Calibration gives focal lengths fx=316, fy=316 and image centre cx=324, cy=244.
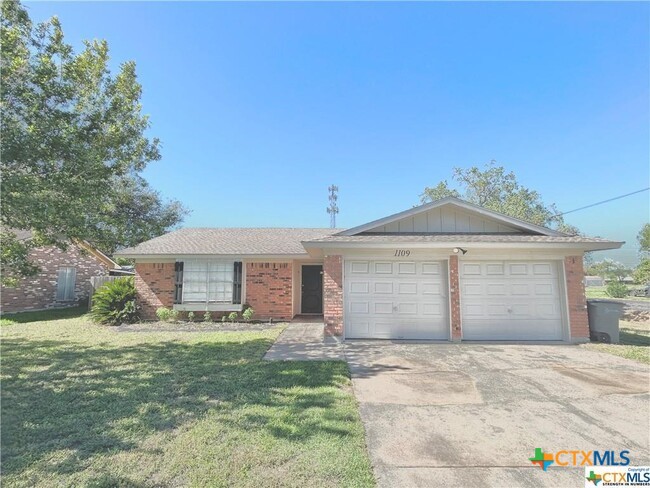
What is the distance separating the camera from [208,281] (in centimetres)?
1134

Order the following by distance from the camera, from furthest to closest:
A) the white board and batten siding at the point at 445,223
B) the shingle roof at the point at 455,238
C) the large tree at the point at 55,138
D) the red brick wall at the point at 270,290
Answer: the red brick wall at the point at 270,290, the white board and batten siding at the point at 445,223, the shingle roof at the point at 455,238, the large tree at the point at 55,138

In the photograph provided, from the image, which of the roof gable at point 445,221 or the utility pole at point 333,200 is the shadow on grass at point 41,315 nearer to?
the roof gable at point 445,221

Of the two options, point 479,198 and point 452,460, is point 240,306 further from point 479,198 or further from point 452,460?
point 479,198

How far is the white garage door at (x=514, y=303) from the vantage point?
26.8 ft

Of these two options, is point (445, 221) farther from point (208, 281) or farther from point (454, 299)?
point (208, 281)

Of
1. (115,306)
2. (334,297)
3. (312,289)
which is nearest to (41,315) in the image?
(115,306)

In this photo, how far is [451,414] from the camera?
396 centimetres

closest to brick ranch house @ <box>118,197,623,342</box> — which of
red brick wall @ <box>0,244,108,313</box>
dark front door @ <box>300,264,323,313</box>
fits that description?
dark front door @ <box>300,264,323,313</box>

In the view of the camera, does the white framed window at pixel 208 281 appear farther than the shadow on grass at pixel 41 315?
No

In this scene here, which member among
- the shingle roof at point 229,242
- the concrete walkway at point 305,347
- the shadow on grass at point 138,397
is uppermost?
the shingle roof at point 229,242

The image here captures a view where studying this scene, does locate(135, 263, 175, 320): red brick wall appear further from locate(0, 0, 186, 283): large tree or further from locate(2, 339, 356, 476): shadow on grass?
locate(2, 339, 356, 476): shadow on grass

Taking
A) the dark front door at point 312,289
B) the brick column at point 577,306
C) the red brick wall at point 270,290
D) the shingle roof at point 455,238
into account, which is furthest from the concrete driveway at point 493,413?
the dark front door at point 312,289

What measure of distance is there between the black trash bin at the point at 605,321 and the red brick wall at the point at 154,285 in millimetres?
13014

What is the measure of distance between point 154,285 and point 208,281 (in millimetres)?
2080
